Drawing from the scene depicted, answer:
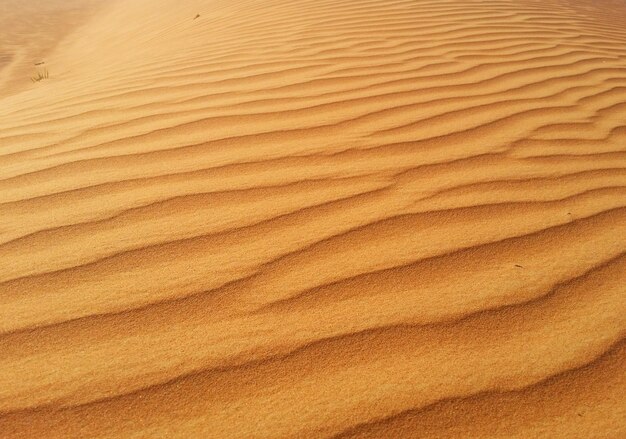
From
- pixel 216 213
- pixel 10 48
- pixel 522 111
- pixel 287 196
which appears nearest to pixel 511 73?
pixel 522 111

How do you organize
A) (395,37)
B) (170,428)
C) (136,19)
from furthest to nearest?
(136,19)
(395,37)
(170,428)

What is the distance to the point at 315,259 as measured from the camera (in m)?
1.33

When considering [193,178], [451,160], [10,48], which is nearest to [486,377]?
[451,160]

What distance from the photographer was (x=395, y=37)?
3.68 metres

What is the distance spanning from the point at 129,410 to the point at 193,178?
0.93m

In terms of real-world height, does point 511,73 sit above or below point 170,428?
above

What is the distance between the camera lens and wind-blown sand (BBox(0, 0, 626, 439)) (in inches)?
38.5

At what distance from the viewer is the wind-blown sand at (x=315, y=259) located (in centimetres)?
98

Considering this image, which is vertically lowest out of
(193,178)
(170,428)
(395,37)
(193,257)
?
(170,428)

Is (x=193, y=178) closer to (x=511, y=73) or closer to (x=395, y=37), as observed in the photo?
(x=511, y=73)

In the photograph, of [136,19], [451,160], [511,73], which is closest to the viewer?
[451,160]

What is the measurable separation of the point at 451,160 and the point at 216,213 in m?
0.92

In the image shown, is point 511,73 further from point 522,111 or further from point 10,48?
point 10,48

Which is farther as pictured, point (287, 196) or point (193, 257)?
point (287, 196)
